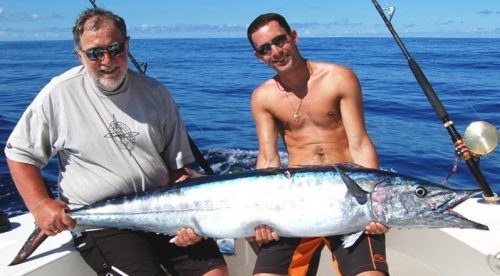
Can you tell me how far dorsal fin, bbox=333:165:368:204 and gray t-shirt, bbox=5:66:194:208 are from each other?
105 centimetres

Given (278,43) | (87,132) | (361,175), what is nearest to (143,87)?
(87,132)

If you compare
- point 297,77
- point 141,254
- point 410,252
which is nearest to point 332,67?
point 297,77

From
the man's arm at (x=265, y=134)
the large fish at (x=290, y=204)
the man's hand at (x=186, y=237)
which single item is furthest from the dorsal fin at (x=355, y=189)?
the man's arm at (x=265, y=134)

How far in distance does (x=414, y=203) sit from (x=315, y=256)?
2.36 feet

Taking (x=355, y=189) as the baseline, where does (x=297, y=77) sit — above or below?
above

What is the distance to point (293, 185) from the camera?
8.13 feet

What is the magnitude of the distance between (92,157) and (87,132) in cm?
13

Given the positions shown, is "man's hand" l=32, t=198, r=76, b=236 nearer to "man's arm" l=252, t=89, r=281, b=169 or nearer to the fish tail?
the fish tail

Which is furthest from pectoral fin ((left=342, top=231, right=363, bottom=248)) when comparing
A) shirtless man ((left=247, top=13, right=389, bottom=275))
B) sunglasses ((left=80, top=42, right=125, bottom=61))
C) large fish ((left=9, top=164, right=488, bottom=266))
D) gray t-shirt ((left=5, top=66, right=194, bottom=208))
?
sunglasses ((left=80, top=42, right=125, bottom=61))

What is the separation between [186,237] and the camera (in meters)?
2.61

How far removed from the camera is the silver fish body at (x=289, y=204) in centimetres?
235

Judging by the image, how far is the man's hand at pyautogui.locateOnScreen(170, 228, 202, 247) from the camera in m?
2.59

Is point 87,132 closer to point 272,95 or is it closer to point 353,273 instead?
point 272,95

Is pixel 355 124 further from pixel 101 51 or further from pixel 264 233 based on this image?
pixel 101 51
